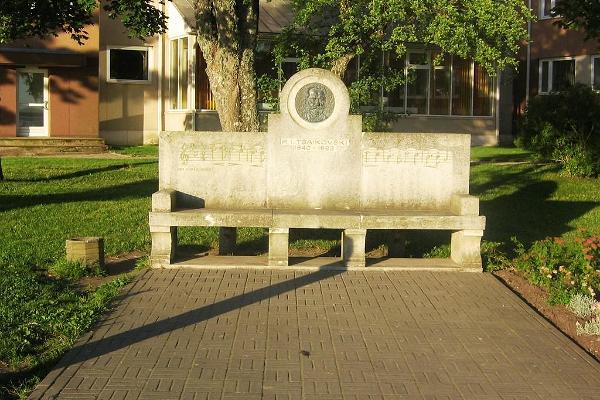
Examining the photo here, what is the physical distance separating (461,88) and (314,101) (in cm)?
2011

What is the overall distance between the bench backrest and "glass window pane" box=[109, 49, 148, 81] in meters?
19.1

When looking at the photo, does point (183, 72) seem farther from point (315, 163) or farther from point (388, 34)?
point (315, 163)

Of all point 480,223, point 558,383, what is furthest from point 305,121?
point 558,383

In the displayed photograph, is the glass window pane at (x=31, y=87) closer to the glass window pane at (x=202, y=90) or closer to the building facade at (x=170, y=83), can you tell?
the building facade at (x=170, y=83)

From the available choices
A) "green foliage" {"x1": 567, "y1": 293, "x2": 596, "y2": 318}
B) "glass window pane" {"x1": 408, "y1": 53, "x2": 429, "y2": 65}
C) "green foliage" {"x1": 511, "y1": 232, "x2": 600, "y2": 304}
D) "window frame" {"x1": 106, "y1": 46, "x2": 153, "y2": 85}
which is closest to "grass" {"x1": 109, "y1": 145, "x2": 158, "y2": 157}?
"window frame" {"x1": 106, "y1": 46, "x2": 153, "y2": 85}

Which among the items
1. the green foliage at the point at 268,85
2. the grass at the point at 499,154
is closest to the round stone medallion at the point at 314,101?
the green foliage at the point at 268,85

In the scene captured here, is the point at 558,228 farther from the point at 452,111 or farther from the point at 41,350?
the point at 452,111

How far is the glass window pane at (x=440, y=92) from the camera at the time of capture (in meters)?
29.8

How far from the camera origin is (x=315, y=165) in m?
10.8

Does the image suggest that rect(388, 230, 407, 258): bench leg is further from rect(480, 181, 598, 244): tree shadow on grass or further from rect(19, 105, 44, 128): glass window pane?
rect(19, 105, 44, 128): glass window pane

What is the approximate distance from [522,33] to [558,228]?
2.99 meters

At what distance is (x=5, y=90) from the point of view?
27.2 metres

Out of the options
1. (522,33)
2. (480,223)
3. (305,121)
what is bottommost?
(480,223)

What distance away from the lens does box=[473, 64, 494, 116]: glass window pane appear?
29938 millimetres
